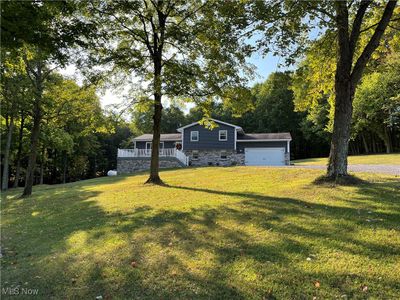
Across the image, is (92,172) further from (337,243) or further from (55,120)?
(337,243)

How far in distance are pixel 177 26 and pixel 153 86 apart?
3.17 meters

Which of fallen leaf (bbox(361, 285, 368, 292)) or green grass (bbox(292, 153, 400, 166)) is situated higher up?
green grass (bbox(292, 153, 400, 166))

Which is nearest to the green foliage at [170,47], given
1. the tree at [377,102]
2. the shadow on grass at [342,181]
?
the shadow on grass at [342,181]

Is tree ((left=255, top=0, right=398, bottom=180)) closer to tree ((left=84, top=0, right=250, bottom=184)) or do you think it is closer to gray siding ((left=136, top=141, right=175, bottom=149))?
tree ((left=84, top=0, right=250, bottom=184))

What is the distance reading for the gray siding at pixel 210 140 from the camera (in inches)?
1245

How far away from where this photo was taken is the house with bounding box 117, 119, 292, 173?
98.5ft

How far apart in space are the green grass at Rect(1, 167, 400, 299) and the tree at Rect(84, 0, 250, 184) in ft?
18.3

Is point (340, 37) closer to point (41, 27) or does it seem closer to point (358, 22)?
point (358, 22)

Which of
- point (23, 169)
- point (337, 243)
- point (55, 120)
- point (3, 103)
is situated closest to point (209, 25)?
point (337, 243)

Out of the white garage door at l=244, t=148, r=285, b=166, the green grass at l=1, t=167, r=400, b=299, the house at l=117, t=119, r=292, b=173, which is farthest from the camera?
the white garage door at l=244, t=148, r=285, b=166

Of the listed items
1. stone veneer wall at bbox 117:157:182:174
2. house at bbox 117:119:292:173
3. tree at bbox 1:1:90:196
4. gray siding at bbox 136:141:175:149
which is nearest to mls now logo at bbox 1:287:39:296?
tree at bbox 1:1:90:196

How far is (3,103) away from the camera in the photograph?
64.2 ft

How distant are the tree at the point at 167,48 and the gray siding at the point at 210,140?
17591mm

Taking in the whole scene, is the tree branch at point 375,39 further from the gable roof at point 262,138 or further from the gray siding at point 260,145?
the gray siding at point 260,145
